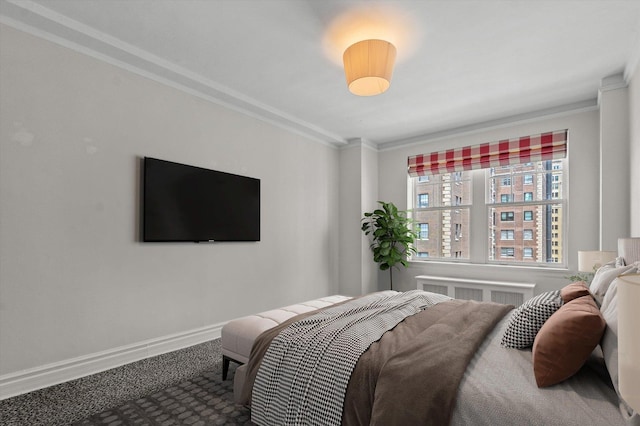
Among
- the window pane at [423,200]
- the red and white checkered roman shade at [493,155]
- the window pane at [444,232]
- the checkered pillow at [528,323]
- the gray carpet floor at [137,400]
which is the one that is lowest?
the gray carpet floor at [137,400]

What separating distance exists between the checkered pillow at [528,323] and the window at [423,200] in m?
3.46

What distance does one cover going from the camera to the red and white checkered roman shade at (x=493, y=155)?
4039 mm

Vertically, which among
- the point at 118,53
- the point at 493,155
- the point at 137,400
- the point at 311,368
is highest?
the point at 118,53

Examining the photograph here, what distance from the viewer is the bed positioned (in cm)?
121

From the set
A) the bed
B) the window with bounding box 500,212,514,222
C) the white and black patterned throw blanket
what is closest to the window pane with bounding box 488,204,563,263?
the window with bounding box 500,212,514,222

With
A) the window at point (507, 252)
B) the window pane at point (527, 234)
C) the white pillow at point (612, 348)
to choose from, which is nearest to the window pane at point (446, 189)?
the window pane at point (527, 234)

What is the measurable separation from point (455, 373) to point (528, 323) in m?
0.61

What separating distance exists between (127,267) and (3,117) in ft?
4.48

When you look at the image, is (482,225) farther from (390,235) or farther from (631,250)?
(631,250)

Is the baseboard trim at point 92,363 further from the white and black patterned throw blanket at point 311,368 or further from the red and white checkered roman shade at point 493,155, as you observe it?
the red and white checkered roman shade at point 493,155

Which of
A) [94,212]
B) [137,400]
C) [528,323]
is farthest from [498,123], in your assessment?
[137,400]

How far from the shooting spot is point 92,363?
2637 millimetres

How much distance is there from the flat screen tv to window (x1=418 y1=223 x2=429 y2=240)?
256cm

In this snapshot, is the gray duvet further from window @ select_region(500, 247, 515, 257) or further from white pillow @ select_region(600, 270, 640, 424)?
window @ select_region(500, 247, 515, 257)
